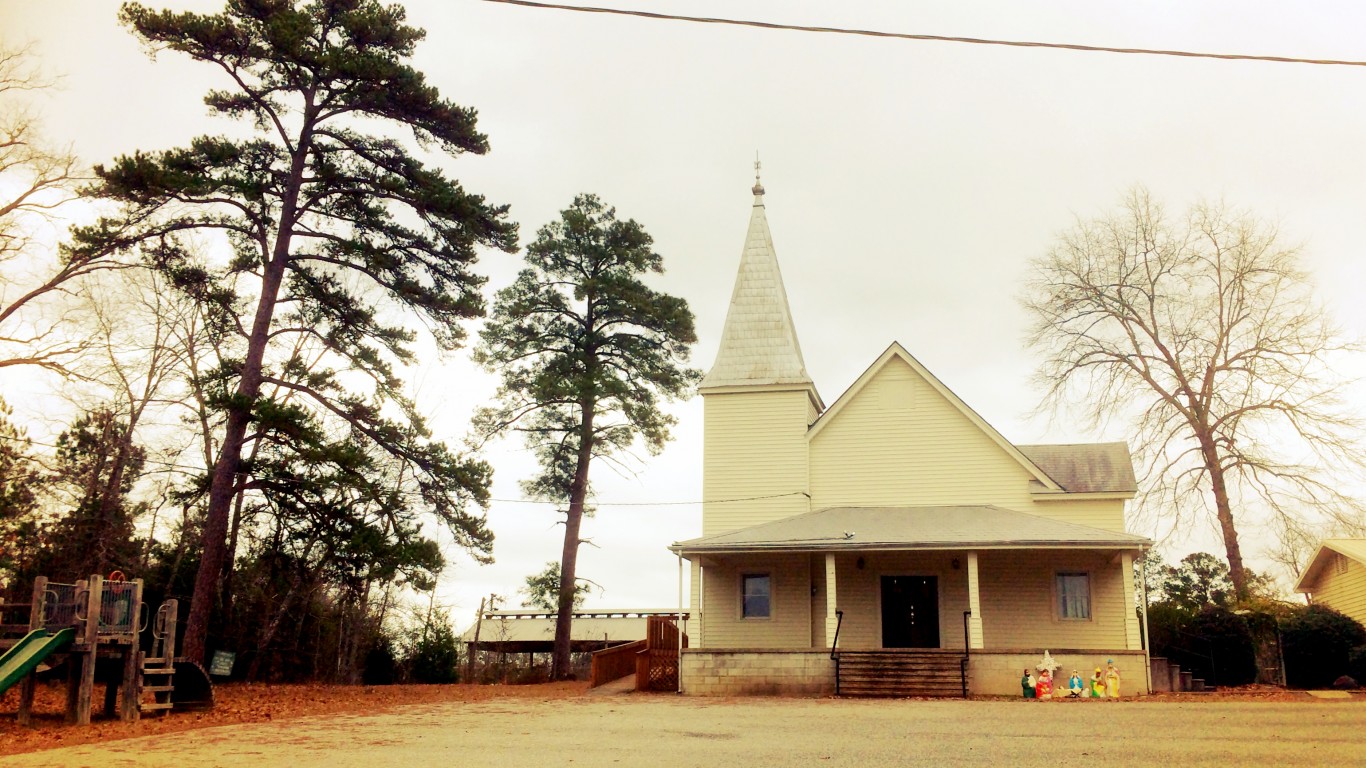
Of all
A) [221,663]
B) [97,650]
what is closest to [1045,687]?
[97,650]

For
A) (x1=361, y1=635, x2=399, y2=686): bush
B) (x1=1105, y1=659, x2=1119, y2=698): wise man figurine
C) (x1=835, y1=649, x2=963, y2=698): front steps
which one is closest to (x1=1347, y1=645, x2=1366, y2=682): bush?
(x1=1105, y1=659, x2=1119, y2=698): wise man figurine

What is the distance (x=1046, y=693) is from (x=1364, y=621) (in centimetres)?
1561

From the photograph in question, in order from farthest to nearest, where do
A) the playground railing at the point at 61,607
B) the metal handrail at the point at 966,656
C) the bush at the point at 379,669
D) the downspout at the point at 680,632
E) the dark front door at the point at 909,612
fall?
the bush at the point at 379,669 < the dark front door at the point at 909,612 < the downspout at the point at 680,632 < the metal handrail at the point at 966,656 < the playground railing at the point at 61,607

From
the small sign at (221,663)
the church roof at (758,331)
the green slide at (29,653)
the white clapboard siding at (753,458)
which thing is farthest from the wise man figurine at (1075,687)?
the green slide at (29,653)

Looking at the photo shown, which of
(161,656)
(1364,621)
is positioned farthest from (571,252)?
(1364,621)

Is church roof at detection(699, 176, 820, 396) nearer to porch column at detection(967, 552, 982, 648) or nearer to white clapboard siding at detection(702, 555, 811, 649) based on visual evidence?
white clapboard siding at detection(702, 555, 811, 649)

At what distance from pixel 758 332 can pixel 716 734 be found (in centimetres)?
1476

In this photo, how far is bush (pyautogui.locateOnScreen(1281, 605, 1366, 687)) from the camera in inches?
861

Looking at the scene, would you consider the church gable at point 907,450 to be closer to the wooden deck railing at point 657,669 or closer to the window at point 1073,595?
the window at point 1073,595

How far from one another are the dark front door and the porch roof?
1.65 meters

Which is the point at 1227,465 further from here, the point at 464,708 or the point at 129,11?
the point at 129,11

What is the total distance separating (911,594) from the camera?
23.2 m

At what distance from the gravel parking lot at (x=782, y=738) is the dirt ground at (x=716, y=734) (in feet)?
0.07

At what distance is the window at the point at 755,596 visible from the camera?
23453 mm
